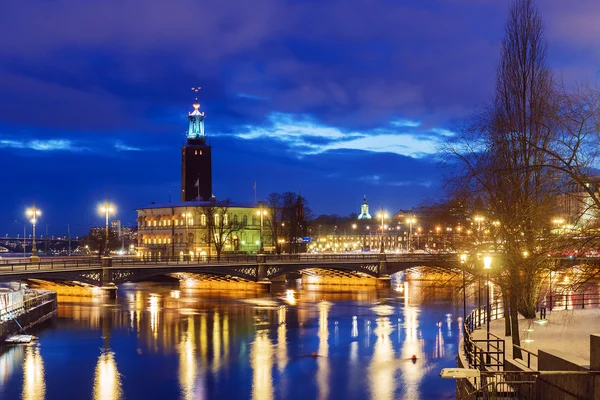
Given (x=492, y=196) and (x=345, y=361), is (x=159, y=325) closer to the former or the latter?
(x=345, y=361)

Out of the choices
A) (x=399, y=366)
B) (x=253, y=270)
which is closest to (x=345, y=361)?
(x=399, y=366)

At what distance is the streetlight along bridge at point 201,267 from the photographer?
229 ft

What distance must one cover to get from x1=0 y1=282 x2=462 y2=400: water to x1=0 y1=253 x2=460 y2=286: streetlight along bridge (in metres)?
3.52

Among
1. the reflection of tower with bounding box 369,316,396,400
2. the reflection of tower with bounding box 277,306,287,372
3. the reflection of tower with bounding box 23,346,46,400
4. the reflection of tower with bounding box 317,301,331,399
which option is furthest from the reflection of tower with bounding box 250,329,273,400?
the reflection of tower with bounding box 23,346,46,400

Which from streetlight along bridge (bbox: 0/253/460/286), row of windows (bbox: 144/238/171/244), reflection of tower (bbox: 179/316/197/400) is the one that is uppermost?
row of windows (bbox: 144/238/171/244)

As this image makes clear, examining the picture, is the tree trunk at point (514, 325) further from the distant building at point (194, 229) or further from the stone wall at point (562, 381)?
the distant building at point (194, 229)

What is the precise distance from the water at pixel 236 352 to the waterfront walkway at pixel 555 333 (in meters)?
3.71

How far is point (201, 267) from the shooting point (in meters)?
82.9

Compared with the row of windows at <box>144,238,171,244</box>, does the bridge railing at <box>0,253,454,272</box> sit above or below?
below

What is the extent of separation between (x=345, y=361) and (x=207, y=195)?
12886 centimetres

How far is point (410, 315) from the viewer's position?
64.3 m

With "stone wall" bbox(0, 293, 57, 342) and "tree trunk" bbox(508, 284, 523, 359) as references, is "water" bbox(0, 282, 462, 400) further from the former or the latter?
"tree trunk" bbox(508, 284, 523, 359)

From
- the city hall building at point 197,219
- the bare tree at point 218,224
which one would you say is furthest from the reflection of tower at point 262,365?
the city hall building at point 197,219

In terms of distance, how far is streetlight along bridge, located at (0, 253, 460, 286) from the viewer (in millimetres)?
69750
